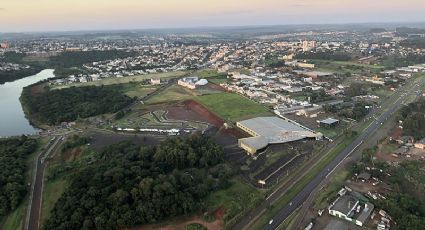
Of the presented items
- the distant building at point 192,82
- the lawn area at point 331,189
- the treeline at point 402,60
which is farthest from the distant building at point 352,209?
the treeline at point 402,60

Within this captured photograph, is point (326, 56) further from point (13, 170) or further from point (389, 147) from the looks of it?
point (13, 170)

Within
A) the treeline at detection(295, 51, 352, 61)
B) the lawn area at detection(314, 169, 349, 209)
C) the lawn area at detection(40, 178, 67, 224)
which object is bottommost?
the lawn area at detection(314, 169, 349, 209)

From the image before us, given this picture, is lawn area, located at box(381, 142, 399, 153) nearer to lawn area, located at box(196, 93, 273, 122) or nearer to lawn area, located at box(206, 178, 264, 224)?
lawn area, located at box(196, 93, 273, 122)

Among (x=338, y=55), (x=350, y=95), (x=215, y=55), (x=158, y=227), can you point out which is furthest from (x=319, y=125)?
(x=215, y=55)

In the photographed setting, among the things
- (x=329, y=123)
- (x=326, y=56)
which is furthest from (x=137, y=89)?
(x=326, y=56)

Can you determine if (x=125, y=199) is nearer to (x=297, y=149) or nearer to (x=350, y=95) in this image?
(x=297, y=149)

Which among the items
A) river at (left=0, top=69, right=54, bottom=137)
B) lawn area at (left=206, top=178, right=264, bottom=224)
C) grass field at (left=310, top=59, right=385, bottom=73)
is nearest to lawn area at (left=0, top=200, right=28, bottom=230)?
lawn area at (left=206, top=178, right=264, bottom=224)
